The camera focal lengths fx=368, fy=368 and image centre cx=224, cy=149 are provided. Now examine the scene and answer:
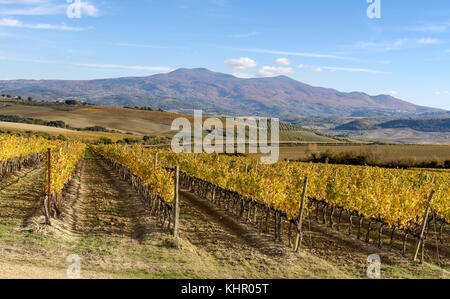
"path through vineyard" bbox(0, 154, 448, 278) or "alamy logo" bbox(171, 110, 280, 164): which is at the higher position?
"alamy logo" bbox(171, 110, 280, 164)

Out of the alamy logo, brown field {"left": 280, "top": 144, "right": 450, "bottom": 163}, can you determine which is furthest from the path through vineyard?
the alamy logo

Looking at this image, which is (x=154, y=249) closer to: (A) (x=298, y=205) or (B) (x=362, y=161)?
(A) (x=298, y=205)

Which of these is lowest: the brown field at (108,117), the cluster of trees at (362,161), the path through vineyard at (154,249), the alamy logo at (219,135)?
the cluster of trees at (362,161)

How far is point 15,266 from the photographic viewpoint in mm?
10922

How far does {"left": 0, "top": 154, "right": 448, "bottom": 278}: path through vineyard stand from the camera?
11898mm

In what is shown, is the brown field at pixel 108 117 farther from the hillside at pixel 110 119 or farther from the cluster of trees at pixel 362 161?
the cluster of trees at pixel 362 161

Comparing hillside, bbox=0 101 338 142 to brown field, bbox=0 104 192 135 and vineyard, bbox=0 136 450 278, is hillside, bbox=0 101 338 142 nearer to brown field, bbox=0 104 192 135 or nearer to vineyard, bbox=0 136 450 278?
brown field, bbox=0 104 192 135

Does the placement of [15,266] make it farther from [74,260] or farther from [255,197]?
[255,197]

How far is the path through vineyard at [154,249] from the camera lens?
11.9m

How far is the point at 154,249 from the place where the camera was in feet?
46.5

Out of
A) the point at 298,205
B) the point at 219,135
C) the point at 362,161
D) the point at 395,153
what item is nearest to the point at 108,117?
the point at 219,135

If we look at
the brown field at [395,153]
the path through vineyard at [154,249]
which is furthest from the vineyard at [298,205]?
the brown field at [395,153]

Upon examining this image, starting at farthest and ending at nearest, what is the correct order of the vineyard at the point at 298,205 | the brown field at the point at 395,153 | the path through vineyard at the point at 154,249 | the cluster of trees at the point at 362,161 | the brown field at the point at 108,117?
the brown field at the point at 108,117 → the brown field at the point at 395,153 → the cluster of trees at the point at 362,161 → the vineyard at the point at 298,205 → the path through vineyard at the point at 154,249

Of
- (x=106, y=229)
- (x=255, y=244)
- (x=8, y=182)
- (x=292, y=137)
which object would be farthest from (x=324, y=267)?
(x=292, y=137)
